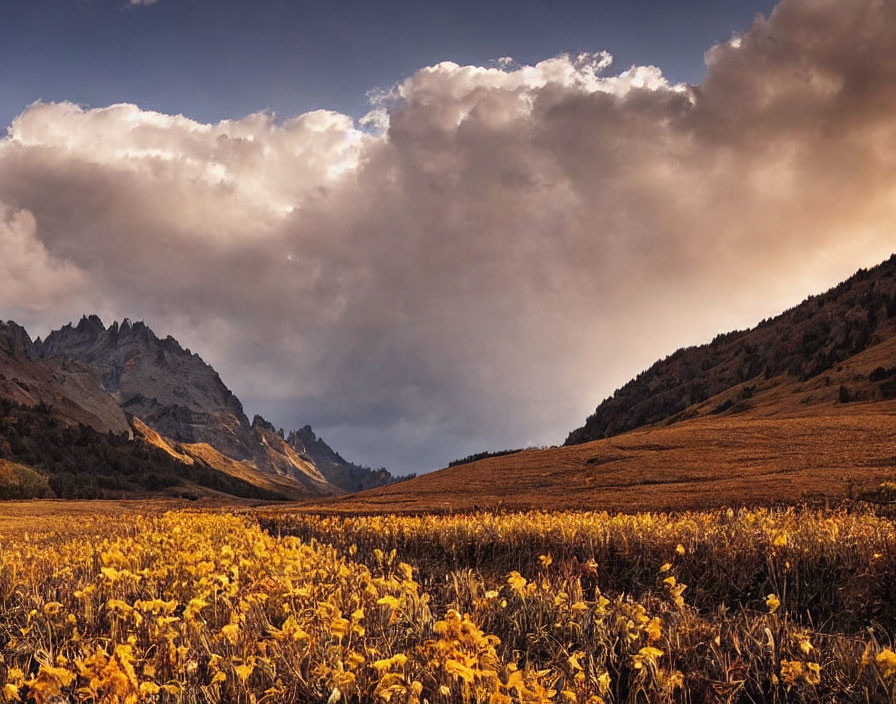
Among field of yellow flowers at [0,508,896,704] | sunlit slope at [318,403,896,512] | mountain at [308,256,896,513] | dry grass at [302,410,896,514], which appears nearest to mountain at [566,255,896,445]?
mountain at [308,256,896,513]

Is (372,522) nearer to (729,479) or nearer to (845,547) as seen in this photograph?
(845,547)

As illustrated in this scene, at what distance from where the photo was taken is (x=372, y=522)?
1855cm

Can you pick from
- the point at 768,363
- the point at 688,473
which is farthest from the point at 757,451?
the point at 768,363

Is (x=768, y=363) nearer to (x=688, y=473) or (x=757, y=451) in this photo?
(x=757, y=451)

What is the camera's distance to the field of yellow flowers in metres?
4.64

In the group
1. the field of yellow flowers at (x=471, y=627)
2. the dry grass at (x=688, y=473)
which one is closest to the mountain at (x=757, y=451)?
the dry grass at (x=688, y=473)

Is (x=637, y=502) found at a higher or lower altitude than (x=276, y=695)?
lower

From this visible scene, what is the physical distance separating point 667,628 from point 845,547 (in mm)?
5201

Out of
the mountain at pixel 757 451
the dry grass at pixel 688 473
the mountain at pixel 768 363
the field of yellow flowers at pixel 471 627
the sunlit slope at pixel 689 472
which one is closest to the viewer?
the field of yellow flowers at pixel 471 627

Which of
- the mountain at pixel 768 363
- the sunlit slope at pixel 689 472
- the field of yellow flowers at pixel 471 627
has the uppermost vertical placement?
the mountain at pixel 768 363

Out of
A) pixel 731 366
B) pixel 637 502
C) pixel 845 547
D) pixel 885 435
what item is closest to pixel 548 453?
pixel 885 435

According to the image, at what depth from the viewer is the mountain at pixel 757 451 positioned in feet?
93.7

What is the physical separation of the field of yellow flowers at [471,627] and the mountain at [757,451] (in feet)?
46.8

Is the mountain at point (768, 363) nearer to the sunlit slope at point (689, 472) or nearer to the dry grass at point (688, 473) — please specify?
the dry grass at point (688, 473)
